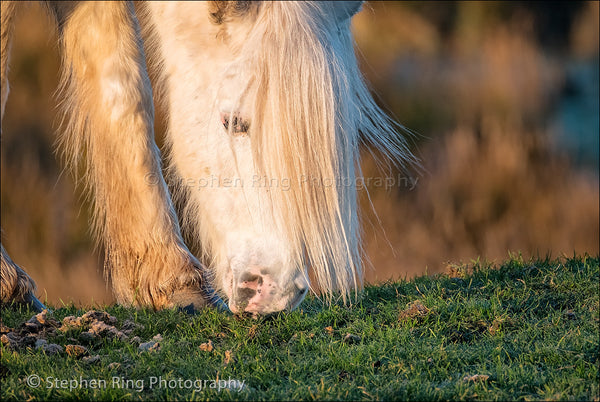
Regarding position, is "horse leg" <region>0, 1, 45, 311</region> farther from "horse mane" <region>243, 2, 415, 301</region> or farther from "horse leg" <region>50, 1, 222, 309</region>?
"horse mane" <region>243, 2, 415, 301</region>

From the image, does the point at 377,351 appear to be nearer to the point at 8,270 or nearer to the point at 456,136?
the point at 8,270

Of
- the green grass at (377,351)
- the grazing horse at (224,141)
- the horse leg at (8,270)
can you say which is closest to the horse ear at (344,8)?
the grazing horse at (224,141)

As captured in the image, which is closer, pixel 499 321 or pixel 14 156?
pixel 499 321

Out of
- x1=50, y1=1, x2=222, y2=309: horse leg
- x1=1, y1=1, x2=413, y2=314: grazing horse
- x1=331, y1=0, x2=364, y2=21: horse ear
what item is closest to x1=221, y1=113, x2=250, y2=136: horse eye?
x1=1, y1=1, x2=413, y2=314: grazing horse

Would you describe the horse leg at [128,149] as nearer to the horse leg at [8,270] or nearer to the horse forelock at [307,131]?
the horse leg at [8,270]

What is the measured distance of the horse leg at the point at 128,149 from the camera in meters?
4.12

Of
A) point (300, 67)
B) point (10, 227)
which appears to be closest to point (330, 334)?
point (300, 67)

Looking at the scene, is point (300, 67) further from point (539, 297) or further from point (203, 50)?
point (539, 297)

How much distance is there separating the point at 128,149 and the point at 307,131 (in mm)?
1714

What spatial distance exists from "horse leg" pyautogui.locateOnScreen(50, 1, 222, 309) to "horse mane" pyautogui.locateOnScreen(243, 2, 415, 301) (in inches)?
54.3

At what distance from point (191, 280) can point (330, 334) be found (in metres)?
1.07

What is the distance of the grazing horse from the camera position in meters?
2.87

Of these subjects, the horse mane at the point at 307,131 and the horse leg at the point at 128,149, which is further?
the horse leg at the point at 128,149

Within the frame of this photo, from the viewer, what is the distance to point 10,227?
9211mm
